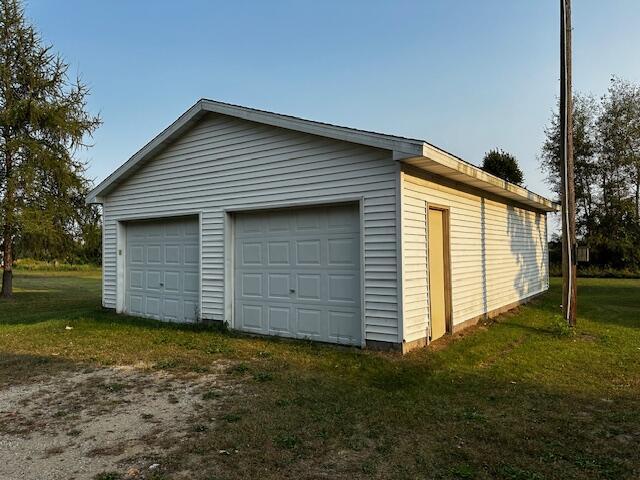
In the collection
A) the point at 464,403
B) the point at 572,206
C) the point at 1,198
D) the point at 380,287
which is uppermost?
the point at 1,198

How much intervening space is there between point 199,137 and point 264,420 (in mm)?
6534

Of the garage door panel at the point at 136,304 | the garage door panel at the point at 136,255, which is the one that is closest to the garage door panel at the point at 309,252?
the garage door panel at the point at 136,255

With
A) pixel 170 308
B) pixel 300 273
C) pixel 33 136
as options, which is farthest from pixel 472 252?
pixel 33 136

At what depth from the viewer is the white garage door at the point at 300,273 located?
23.7ft

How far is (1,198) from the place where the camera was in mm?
15805

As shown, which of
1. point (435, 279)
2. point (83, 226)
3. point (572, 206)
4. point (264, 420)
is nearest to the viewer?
point (264, 420)

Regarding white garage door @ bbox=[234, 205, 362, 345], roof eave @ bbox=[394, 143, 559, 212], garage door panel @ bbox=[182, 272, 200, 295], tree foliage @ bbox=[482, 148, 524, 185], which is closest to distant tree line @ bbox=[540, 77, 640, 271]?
tree foliage @ bbox=[482, 148, 524, 185]

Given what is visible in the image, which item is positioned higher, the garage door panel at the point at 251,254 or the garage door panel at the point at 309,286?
the garage door panel at the point at 251,254

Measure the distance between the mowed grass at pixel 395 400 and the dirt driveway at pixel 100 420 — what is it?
0.18 m

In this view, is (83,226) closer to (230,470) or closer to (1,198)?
(1,198)

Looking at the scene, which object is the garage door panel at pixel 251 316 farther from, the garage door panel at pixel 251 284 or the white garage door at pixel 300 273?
the garage door panel at pixel 251 284

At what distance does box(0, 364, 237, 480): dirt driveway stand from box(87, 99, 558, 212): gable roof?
3791 millimetres

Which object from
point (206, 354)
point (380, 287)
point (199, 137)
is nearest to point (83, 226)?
point (199, 137)

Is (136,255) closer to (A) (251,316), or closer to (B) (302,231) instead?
(A) (251,316)
